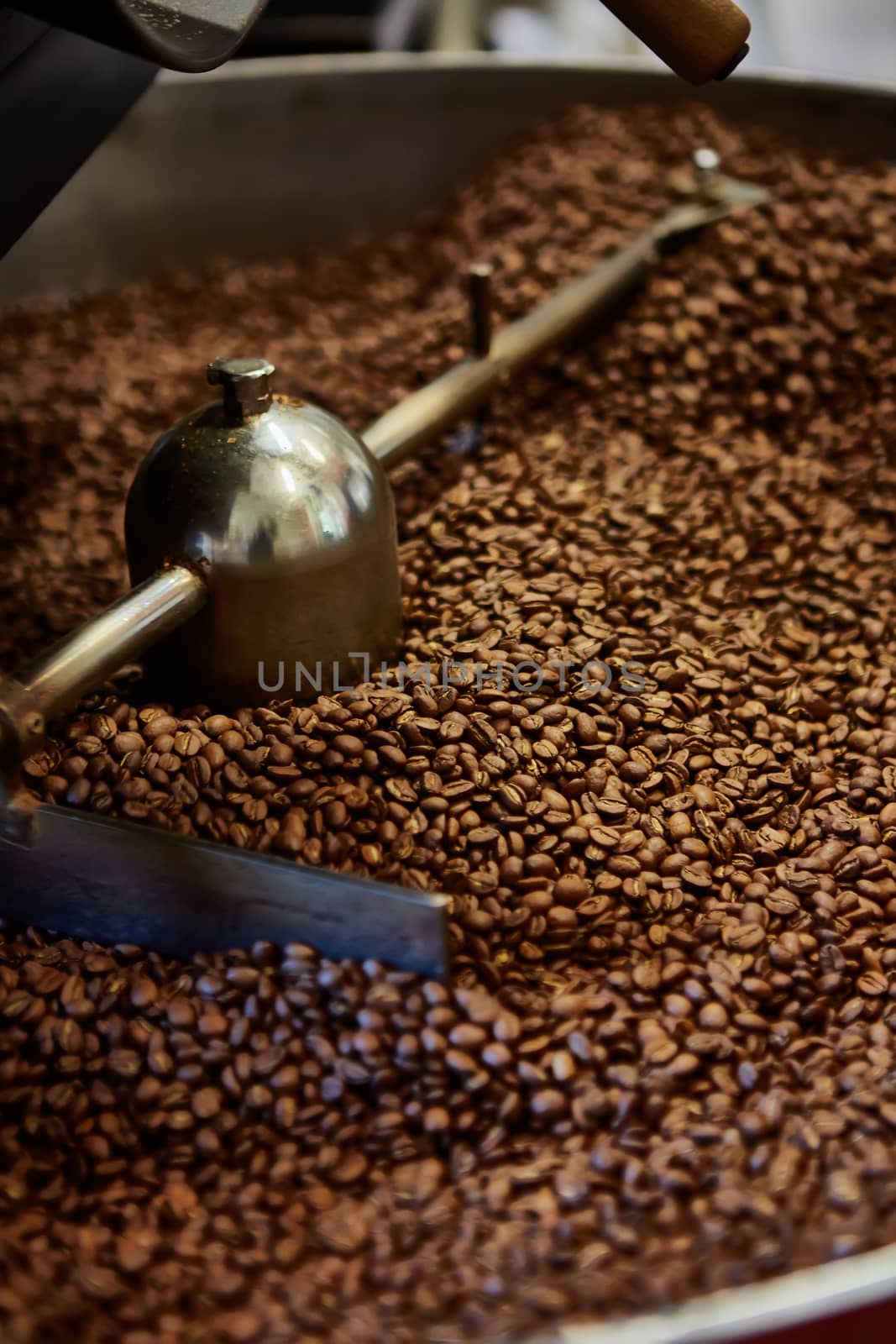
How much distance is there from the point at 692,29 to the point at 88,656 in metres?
0.57

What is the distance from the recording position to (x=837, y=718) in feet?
3.65

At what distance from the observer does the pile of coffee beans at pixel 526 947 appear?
72 cm

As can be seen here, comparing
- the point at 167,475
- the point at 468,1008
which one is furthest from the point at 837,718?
the point at 167,475

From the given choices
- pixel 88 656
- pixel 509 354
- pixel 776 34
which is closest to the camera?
pixel 88 656

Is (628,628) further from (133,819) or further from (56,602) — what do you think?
(56,602)

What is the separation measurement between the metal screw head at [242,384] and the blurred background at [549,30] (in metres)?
1.20

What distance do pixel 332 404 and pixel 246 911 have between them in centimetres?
79

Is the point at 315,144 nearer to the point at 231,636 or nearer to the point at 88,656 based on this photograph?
the point at 231,636

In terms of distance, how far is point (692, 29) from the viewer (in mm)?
912

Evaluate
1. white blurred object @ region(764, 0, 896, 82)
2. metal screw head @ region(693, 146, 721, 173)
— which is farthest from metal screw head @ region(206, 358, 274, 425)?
white blurred object @ region(764, 0, 896, 82)

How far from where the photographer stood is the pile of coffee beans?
0.72m

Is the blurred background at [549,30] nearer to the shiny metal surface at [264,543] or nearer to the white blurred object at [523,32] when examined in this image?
the white blurred object at [523,32]

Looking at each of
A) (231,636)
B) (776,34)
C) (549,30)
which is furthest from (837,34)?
(231,636)

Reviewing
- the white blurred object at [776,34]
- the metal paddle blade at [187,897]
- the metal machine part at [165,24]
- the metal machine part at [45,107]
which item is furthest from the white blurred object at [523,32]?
the metal paddle blade at [187,897]
